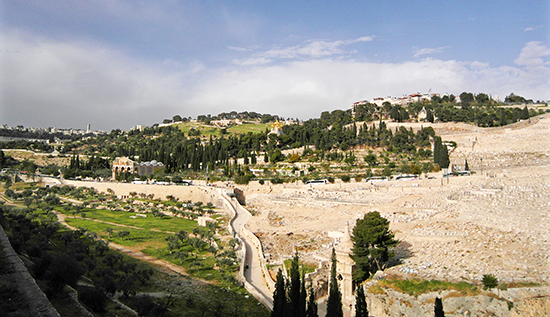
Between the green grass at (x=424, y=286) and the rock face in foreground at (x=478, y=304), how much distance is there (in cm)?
18

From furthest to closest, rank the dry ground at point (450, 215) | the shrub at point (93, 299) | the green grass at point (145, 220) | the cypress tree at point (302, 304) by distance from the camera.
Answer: the green grass at point (145, 220) < the dry ground at point (450, 215) < the cypress tree at point (302, 304) < the shrub at point (93, 299)

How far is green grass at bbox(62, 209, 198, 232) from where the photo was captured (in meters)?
28.8

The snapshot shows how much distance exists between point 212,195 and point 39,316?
3143cm

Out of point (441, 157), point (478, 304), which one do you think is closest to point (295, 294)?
point (478, 304)

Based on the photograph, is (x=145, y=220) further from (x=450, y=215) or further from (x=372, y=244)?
(x=450, y=215)

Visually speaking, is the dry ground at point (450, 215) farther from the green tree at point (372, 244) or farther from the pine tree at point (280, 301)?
the pine tree at point (280, 301)

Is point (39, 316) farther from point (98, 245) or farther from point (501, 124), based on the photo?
point (501, 124)

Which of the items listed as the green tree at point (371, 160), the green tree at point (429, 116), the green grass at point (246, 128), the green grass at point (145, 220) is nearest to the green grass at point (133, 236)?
the green grass at point (145, 220)

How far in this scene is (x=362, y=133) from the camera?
191 feet

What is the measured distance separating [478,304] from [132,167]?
5418 cm

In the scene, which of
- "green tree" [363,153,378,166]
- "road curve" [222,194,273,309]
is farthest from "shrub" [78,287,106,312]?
"green tree" [363,153,378,166]

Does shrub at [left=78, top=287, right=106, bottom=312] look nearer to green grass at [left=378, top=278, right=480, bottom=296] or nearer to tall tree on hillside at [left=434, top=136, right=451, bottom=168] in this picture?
green grass at [left=378, top=278, right=480, bottom=296]

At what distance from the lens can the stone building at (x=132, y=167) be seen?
5712 cm

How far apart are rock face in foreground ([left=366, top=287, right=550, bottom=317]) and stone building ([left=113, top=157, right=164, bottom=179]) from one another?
5106 centimetres
